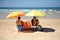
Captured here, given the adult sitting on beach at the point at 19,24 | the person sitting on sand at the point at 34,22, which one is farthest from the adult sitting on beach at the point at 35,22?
the adult sitting on beach at the point at 19,24

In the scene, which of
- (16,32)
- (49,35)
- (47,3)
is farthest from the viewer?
(47,3)

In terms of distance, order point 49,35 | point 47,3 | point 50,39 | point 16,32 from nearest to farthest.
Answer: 1. point 50,39
2. point 49,35
3. point 16,32
4. point 47,3

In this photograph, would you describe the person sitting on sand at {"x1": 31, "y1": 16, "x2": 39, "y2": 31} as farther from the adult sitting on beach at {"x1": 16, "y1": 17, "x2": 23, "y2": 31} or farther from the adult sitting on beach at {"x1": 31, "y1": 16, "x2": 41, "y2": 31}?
the adult sitting on beach at {"x1": 16, "y1": 17, "x2": 23, "y2": 31}

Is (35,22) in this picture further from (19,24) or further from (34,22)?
(19,24)

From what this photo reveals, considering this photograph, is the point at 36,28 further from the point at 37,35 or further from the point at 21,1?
the point at 21,1

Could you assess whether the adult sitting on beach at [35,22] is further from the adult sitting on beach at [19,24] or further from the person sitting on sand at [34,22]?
the adult sitting on beach at [19,24]

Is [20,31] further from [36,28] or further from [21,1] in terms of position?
[21,1]

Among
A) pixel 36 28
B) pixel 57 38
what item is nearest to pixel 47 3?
pixel 36 28

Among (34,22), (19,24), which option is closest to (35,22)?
(34,22)

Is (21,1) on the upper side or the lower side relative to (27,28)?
upper

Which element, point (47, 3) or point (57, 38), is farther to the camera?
point (47, 3)

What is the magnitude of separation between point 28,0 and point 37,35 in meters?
6.89

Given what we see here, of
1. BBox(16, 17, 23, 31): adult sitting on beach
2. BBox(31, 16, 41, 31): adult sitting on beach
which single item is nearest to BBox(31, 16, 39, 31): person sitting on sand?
BBox(31, 16, 41, 31): adult sitting on beach

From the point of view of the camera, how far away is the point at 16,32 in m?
4.43
